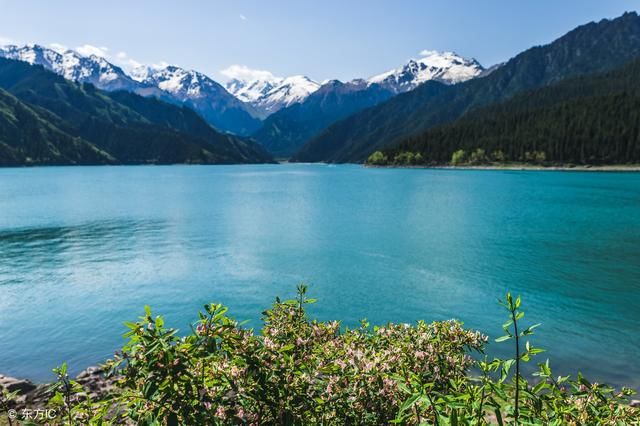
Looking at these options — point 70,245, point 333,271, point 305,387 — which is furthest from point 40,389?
point 70,245

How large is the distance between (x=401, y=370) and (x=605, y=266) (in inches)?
1813

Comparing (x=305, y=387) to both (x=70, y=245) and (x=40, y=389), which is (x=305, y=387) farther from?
(x=70, y=245)

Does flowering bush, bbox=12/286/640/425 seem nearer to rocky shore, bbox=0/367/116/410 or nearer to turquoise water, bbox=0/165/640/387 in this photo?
rocky shore, bbox=0/367/116/410

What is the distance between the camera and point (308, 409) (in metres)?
7.37

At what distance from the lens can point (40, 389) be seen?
762 inches

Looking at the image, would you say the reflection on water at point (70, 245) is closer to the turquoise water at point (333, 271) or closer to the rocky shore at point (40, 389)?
the turquoise water at point (333, 271)

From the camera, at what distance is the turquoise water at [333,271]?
28.9 meters

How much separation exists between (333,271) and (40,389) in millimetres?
30148

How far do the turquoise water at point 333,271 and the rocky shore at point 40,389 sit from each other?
374 cm

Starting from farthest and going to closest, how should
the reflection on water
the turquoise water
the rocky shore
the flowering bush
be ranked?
the reflection on water → the turquoise water → the rocky shore → the flowering bush

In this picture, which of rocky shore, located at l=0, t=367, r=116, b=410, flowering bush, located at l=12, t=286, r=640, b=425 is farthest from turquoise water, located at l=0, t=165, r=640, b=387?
flowering bush, located at l=12, t=286, r=640, b=425

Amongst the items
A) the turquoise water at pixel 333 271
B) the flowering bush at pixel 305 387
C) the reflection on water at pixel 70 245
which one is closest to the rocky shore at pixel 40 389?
the turquoise water at pixel 333 271

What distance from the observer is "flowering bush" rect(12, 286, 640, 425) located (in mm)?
5793

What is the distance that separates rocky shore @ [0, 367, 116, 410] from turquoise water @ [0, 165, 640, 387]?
374cm
